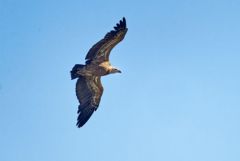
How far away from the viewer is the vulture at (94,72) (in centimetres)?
3059

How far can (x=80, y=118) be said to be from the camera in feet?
104

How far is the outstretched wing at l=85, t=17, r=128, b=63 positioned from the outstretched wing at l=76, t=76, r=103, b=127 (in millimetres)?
1184

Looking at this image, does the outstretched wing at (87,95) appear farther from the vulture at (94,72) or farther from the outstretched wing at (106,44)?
the outstretched wing at (106,44)

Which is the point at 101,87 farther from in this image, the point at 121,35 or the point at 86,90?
the point at 121,35

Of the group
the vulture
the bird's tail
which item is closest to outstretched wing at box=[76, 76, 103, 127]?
the vulture

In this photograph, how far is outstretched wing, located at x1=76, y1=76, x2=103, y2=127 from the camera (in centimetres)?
3164

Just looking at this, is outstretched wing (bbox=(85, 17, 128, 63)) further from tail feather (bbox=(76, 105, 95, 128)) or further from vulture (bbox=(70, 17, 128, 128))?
tail feather (bbox=(76, 105, 95, 128))

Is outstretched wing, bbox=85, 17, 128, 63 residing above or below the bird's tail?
above

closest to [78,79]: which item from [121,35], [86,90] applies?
[86,90]

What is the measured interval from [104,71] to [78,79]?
120cm

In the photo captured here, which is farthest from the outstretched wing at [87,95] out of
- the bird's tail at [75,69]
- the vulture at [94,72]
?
the bird's tail at [75,69]

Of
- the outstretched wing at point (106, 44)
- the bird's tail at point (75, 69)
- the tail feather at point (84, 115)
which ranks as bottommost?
the tail feather at point (84, 115)

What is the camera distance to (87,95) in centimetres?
3216

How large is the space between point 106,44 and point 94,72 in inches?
55.4
